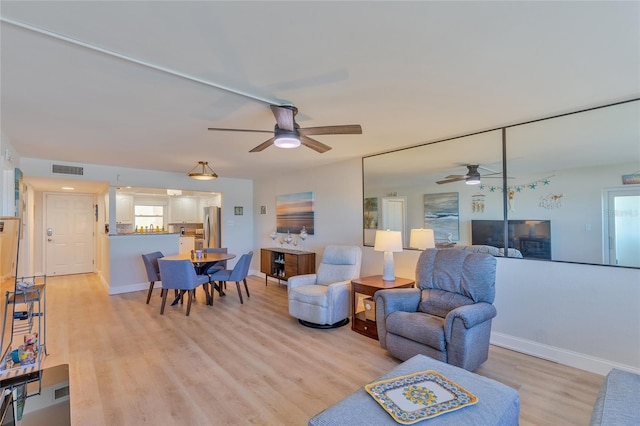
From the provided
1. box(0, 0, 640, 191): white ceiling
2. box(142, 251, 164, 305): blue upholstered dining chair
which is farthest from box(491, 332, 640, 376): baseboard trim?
box(142, 251, 164, 305): blue upholstered dining chair

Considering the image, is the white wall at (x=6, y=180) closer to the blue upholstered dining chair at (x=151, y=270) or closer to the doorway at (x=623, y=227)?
the blue upholstered dining chair at (x=151, y=270)

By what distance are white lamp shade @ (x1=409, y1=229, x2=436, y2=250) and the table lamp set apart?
14.6 inches

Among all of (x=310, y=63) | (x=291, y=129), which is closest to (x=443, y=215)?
(x=291, y=129)

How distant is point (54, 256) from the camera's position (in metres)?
7.11

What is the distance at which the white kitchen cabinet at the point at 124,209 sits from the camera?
8.34 metres

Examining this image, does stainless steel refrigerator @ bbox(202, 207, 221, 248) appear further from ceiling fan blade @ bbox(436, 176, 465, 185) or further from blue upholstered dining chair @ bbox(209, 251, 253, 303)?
ceiling fan blade @ bbox(436, 176, 465, 185)

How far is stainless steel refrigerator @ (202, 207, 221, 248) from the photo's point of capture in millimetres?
7203

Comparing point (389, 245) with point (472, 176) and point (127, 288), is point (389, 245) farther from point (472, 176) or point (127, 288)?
point (127, 288)

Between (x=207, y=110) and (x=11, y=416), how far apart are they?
2.70m

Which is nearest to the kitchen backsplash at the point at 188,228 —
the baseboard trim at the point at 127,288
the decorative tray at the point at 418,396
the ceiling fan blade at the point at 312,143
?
the baseboard trim at the point at 127,288

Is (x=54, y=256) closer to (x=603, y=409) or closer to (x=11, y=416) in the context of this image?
(x=11, y=416)

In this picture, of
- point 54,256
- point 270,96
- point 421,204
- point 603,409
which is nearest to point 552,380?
point 603,409

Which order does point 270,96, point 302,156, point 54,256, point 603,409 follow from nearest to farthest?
point 603,409, point 270,96, point 302,156, point 54,256

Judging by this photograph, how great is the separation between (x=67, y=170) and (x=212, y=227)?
3.04 meters
